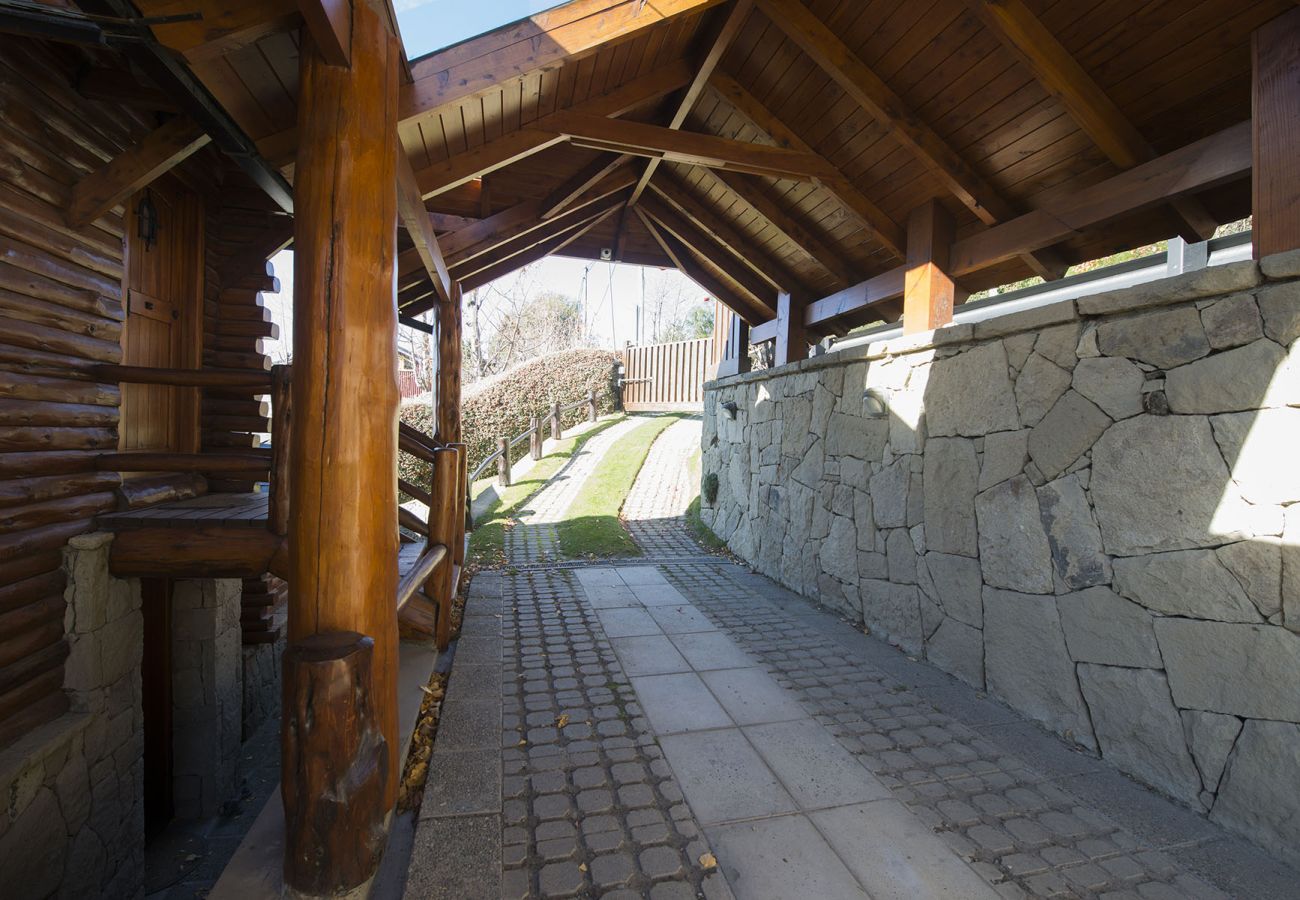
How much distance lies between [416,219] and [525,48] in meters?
1.36

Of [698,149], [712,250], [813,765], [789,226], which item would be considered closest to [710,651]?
[813,765]

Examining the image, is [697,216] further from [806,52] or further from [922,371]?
[922,371]

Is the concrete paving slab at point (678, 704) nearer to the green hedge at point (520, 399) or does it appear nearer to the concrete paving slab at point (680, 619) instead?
the concrete paving slab at point (680, 619)

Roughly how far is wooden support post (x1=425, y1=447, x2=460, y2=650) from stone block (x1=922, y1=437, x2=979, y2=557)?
130 inches

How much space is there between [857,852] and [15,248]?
4.56 meters

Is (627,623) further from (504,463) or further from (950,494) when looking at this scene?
(504,463)

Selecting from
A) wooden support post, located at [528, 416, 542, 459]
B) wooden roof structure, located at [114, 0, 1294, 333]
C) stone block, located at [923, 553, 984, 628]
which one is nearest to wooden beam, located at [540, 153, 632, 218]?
wooden roof structure, located at [114, 0, 1294, 333]

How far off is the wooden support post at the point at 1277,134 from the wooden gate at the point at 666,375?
1627 cm

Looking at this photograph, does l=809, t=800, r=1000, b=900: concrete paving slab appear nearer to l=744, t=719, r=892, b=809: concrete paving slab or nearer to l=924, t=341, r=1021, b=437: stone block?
l=744, t=719, r=892, b=809: concrete paving slab

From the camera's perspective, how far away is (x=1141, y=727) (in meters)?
2.66

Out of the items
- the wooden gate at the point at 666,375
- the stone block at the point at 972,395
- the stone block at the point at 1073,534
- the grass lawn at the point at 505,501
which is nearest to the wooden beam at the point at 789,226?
the stone block at the point at 972,395

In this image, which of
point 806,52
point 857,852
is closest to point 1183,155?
point 806,52

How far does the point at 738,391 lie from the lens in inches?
294

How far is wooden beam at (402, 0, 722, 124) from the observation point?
9.55ft
